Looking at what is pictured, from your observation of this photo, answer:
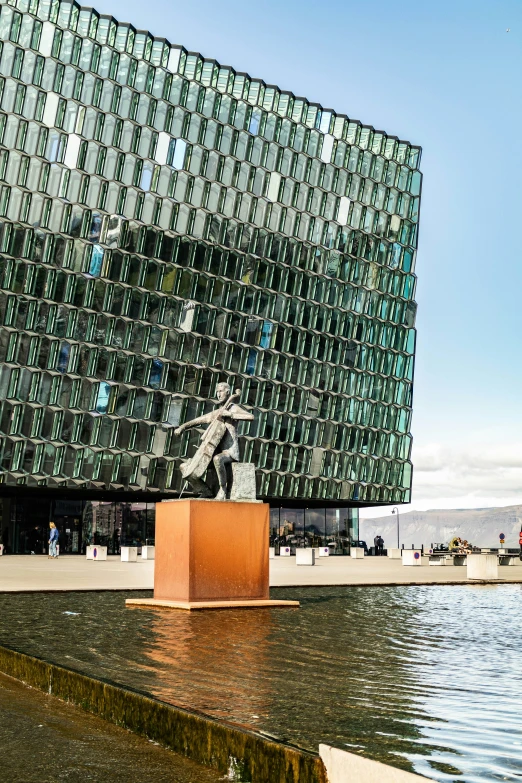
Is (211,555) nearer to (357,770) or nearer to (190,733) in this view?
(190,733)

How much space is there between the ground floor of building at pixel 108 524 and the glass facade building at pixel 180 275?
252 millimetres

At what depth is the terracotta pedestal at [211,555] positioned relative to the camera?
48.3 feet

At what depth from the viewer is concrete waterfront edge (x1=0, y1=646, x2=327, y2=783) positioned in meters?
4.50

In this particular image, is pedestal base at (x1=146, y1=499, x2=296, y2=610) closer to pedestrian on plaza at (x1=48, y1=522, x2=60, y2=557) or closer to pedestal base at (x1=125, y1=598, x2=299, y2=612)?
pedestal base at (x1=125, y1=598, x2=299, y2=612)

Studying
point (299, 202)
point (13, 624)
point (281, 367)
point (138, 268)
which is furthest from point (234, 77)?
point (13, 624)

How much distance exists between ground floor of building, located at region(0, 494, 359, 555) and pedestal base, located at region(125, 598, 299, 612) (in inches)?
1739

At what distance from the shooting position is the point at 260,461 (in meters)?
65.3

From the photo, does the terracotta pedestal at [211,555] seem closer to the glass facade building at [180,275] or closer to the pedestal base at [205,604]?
the pedestal base at [205,604]

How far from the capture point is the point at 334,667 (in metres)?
7.98

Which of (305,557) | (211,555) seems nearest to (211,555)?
(211,555)

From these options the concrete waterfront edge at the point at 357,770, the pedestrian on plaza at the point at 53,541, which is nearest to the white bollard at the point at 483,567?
the concrete waterfront edge at the point at 357,770

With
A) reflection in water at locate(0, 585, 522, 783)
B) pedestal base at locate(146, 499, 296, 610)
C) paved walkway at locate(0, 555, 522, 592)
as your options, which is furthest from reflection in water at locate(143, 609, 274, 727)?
paved walkway at locate(0, 555, 522, 592)

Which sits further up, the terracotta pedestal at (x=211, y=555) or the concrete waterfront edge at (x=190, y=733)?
the terracotta pedestal at (x=211, y=555)

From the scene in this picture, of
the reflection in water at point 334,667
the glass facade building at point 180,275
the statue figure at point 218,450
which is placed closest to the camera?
the reflection in water at point 334,667
